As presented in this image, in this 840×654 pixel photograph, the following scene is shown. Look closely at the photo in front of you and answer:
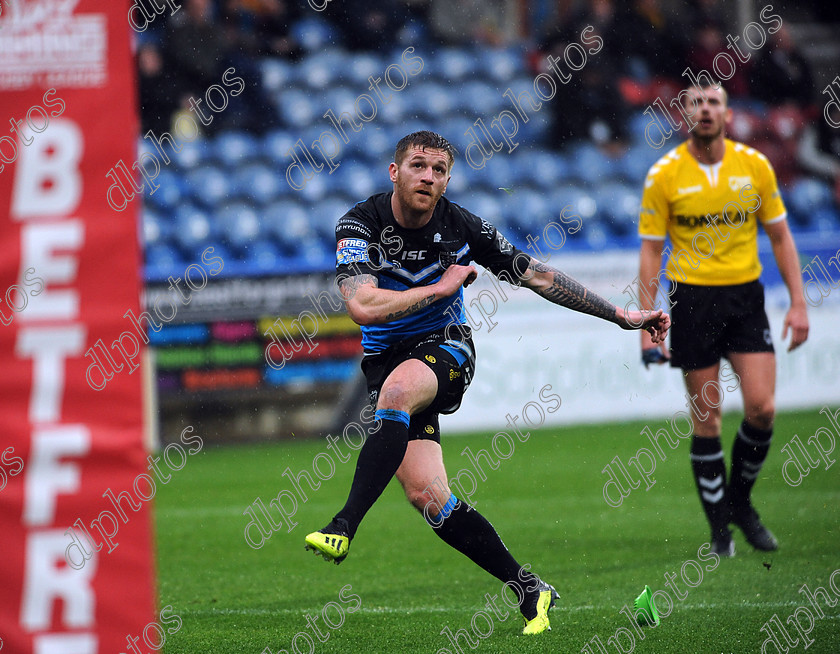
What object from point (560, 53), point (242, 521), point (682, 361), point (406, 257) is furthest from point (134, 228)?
point (560, 53)

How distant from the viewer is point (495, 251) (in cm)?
465

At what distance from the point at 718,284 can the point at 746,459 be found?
3.45 ft

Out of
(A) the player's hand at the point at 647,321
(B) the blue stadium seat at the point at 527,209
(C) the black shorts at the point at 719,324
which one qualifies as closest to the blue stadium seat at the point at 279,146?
(B) the blue stadium seat at the point at 527,209

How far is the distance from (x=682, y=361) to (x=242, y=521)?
357cm

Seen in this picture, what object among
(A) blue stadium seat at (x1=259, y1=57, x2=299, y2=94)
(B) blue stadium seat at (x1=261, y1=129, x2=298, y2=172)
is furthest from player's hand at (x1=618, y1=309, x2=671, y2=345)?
(A) blue stadium seat at (x1=259, y1=57, x2=299, y2=94)

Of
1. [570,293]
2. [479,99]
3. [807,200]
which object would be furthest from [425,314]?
[807,200]

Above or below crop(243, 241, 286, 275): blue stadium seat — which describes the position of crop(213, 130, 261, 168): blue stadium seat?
above

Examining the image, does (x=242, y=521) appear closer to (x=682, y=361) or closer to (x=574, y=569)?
(x=574, y=569)

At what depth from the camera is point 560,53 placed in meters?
15.9

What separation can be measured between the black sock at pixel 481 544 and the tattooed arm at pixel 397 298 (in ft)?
2.90

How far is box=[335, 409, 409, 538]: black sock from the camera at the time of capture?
4.05m

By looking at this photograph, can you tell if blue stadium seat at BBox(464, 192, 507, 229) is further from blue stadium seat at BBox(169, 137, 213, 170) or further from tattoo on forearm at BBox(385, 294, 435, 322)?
tattoo on forearm at BBox(385, 294, 435, 322)

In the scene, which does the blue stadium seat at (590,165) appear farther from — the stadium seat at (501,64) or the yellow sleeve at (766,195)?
the yellow sleeve at (766,195)

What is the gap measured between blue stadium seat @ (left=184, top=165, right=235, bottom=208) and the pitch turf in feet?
16.1
